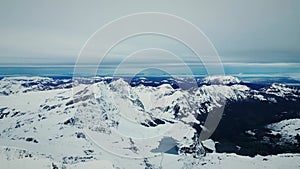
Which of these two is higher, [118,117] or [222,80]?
[222,80]

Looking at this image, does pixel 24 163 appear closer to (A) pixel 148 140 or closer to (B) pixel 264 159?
(A) pixel 148 140

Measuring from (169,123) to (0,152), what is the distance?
9.80ft

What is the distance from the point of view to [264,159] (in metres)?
4.52

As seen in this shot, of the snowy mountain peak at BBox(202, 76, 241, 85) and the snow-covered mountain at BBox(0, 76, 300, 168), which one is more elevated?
the snowy mountain peak at BBox(202, 76, 241, 85)

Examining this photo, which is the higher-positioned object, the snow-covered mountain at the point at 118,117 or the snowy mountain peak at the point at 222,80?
the snowy mountain peak at the point at 222,80

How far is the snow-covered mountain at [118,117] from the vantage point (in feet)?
14.0

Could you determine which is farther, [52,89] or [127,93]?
[52,89]

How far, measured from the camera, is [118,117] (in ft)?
14.2

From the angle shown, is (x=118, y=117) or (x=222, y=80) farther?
(x=222, y=80)

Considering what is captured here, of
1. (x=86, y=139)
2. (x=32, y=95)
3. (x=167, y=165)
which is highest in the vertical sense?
(x=32, y=95)

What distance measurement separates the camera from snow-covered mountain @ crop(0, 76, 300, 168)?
427cm

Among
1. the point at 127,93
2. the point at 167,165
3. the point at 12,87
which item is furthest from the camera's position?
the point at 12,87

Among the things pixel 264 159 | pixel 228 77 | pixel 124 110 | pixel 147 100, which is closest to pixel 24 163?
pixel 124 110

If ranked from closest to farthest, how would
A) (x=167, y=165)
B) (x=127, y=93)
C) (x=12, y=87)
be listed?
(x=127, y=93) → (x=167, y=165) → (x=12, y=87)
